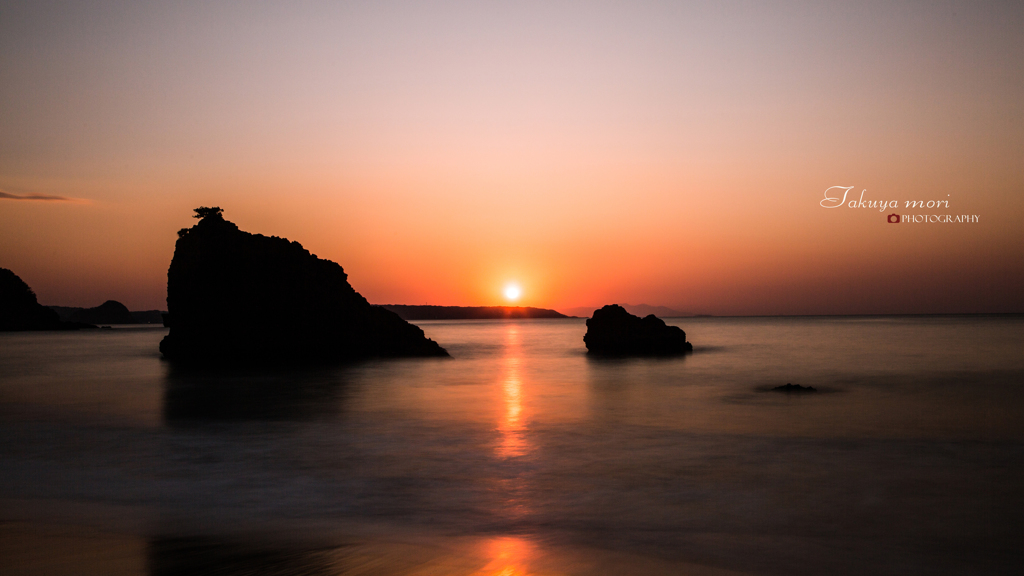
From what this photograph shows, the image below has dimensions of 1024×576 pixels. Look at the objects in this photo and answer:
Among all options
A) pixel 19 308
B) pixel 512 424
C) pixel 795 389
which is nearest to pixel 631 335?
pixel 795 389

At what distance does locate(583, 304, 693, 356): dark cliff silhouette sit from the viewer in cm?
4900

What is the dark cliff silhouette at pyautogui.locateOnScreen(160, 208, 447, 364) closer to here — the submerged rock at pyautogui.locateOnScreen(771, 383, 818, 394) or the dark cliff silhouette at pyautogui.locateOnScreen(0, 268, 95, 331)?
the submerged rock at pyautogui.locateOnScreen(771, 383, 818, 394)

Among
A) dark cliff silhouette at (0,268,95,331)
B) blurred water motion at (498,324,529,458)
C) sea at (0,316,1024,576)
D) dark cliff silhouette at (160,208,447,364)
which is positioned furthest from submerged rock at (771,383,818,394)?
dark cliff silhouette at (0,268,95,331)

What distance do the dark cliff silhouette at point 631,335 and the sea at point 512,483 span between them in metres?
22.3

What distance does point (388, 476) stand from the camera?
497 inches

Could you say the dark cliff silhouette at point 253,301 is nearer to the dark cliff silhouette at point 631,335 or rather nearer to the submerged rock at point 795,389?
the dark cliff silhouette at point 631,335

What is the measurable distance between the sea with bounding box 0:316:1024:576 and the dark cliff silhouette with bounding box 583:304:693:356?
73.1ft

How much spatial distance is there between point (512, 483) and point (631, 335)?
3813cm

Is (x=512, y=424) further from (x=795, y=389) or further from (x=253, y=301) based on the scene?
(x=253, y=301)

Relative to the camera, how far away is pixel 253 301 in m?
44.2

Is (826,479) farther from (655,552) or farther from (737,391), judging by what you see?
(737,391)

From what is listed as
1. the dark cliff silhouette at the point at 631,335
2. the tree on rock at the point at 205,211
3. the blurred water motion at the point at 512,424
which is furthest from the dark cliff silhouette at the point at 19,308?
the blurred water motion at the point at 512,424

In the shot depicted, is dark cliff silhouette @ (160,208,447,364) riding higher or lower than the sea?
higher

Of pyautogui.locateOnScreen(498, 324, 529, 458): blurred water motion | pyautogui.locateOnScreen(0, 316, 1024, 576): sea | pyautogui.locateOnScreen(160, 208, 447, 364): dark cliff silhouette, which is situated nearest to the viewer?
pyautogui.locateOnScreen(0, 316, 1024, 576): sea
